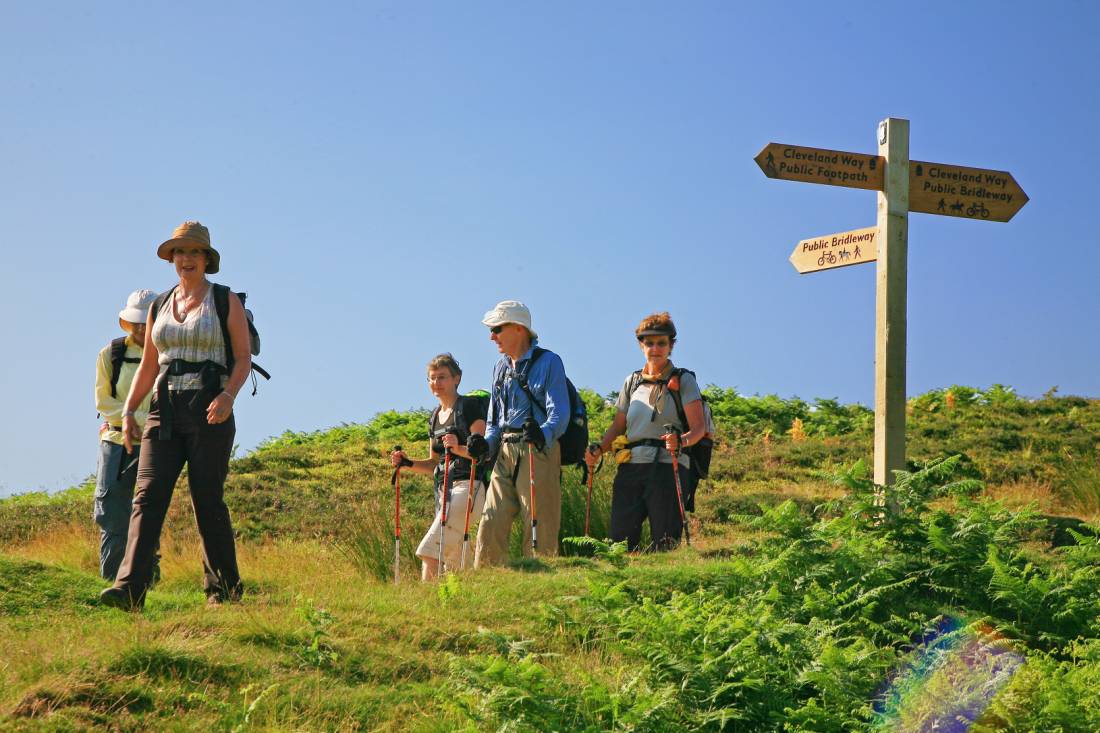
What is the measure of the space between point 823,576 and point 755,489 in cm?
920

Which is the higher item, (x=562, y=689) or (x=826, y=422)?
(x=826, y=422)

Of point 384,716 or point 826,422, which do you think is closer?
point 384,716

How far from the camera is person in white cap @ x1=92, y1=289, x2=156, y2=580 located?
9.48 metres

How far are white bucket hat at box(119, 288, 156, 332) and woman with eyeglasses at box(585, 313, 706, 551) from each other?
12.8 ft

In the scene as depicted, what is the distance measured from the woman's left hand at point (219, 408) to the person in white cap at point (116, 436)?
7.60 feet

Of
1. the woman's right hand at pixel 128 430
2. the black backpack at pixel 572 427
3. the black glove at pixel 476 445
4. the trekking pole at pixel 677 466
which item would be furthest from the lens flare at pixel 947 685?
the woman's right hand at pixel 128 430

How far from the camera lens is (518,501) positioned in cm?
924

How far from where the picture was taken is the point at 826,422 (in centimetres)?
2234

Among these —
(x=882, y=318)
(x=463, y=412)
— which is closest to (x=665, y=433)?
(x=463, y=412)

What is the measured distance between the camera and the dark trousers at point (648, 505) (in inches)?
377

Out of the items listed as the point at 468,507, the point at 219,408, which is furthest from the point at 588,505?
the point at 219,408

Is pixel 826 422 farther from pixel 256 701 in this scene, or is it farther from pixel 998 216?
pixel 256 701

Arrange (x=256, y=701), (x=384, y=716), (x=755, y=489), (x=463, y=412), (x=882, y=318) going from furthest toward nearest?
1. (x=755, y=489)
2. (x=882, y=318)
3. (x=463, y=412)
4. (x=384, y=716)
5. (x=256, y=701)

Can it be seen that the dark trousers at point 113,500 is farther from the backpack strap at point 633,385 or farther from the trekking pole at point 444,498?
the backpack strap at point 633,385
